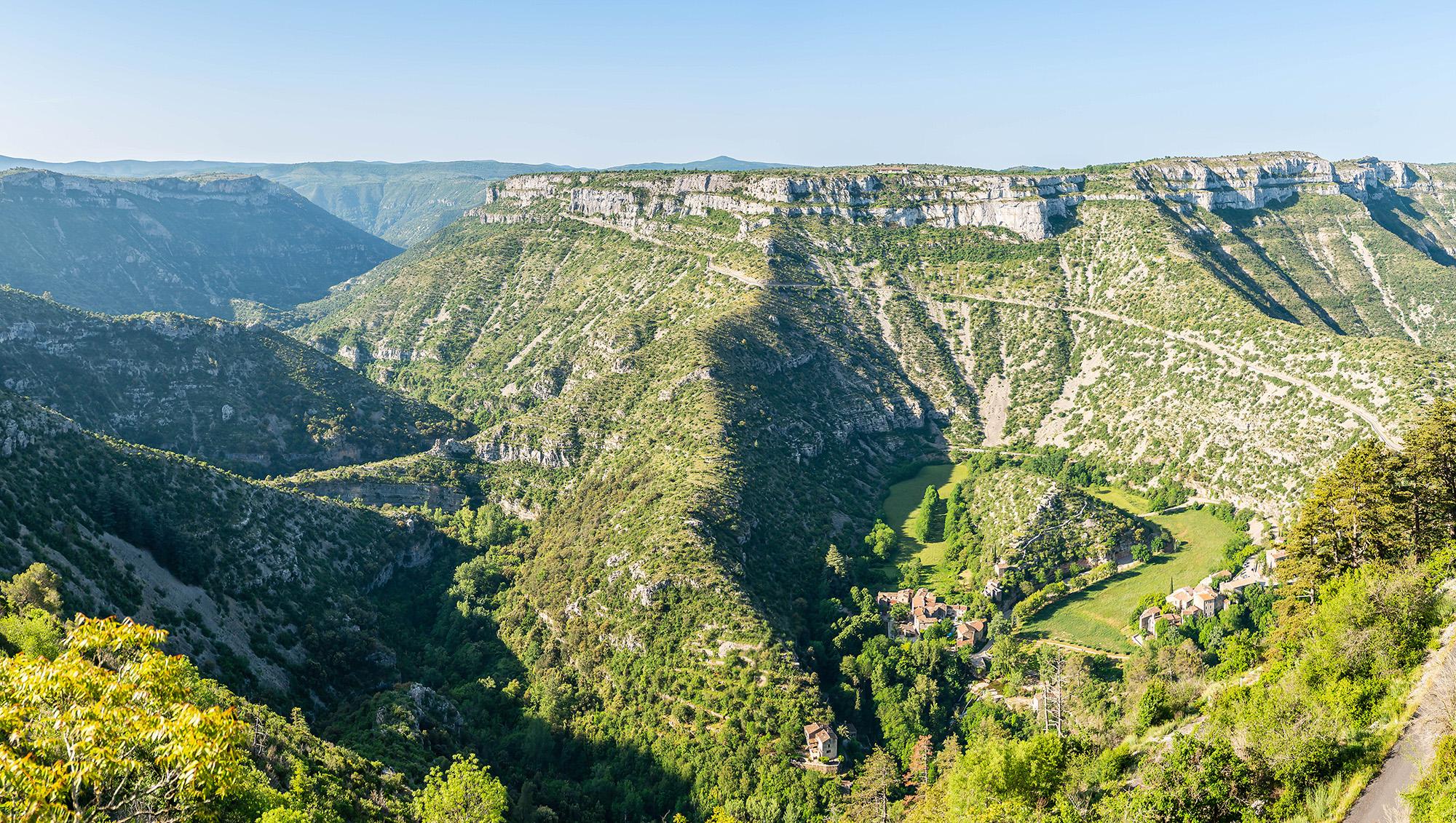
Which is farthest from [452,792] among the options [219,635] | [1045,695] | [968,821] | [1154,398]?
[1154,398]

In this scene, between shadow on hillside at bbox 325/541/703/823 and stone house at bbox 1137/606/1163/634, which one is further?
stone house at bbox 1137/606/1163/634

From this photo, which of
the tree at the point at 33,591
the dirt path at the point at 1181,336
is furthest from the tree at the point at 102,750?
the dirt path at the point at 1181,336

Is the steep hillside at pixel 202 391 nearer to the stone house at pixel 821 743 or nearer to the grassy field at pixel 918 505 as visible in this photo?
the grassy field at pixel 918 505

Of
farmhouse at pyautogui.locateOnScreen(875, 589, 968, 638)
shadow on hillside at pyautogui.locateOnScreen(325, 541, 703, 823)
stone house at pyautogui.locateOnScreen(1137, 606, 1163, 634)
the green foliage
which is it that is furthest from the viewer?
farmhouse at pyautogui.locateOnScreen(875, 589, 968, 638)

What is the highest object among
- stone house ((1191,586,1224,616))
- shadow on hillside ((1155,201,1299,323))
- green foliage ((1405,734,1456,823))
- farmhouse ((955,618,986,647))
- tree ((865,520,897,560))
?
shadow on hillside ((1155,201,1299,323))

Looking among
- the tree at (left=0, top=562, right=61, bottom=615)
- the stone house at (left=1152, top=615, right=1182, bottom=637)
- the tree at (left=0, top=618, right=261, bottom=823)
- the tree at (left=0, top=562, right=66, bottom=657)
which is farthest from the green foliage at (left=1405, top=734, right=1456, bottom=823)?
the tree at (left=0, top=562, right=61, bottom=615)

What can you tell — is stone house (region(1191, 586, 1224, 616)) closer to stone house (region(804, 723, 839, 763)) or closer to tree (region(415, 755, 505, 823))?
stone house (region(804, 723, 839, 763))
